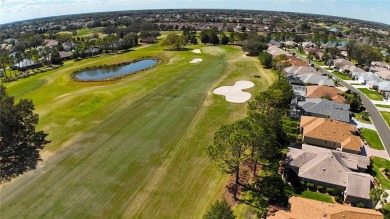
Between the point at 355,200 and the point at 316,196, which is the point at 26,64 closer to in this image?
the point at 316,196

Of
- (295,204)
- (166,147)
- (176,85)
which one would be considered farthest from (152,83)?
(295,204)

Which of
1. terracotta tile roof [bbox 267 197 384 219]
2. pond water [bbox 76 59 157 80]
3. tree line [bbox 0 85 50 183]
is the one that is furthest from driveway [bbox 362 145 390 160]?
pond water [bbox 76 59 157 80]

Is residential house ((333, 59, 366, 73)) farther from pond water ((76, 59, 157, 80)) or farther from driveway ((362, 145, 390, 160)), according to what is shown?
pond water ((76, 59, 157, 80))

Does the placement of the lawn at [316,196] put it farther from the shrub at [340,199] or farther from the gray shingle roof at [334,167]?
the gray shingle roof at [334,167]

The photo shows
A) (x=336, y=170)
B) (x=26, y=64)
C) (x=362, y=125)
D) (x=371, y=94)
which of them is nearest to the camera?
(x=336, y=170)

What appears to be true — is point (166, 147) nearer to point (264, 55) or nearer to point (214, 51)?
point (264, 55)

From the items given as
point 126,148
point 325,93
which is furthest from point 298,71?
point 126,148

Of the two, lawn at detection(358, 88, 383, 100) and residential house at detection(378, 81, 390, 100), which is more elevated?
residential house at detection(378, 81, 390, 100)
